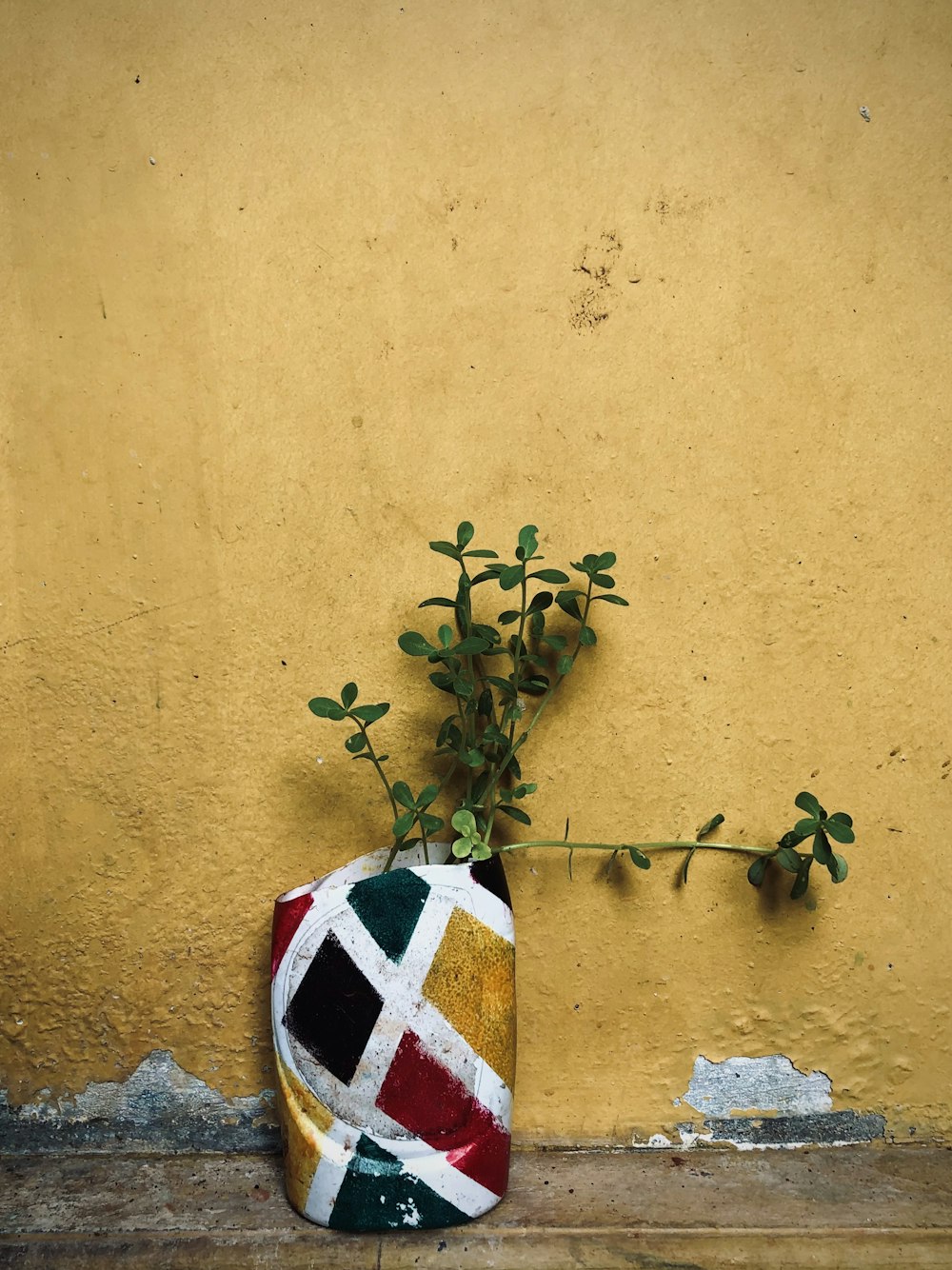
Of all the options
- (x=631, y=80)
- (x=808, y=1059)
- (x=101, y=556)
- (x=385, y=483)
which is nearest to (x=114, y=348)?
(x=101, y=556)

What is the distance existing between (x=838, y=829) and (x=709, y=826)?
175 mm

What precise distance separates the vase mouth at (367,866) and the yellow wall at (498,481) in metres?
0.04

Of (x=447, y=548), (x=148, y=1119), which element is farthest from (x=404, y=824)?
(x=148, y=1119)

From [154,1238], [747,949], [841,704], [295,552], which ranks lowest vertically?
[154,1238]

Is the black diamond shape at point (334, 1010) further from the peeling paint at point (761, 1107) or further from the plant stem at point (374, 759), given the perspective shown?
the peeling paint at point (761, 1107)

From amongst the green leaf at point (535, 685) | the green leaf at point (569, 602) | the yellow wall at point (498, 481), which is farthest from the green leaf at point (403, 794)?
the green leaf at point (569, 602)

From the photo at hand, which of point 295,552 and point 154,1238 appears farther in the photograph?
point 295,552

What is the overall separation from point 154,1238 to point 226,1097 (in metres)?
0.20

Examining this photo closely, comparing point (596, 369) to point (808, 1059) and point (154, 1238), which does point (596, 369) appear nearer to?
point (808, 1059)

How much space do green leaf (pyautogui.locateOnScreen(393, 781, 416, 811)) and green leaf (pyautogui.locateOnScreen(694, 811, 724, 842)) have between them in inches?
16.7

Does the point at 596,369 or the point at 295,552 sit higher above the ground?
the point at 596,369

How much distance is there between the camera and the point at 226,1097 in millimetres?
1313

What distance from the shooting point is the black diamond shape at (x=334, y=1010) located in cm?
114

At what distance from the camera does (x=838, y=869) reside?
1215 mm
